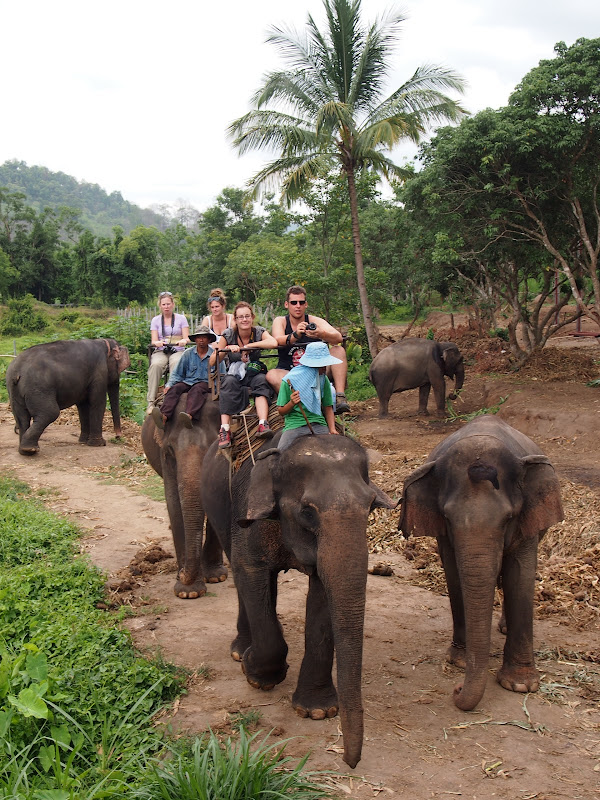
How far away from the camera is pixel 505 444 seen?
4867 millimetres

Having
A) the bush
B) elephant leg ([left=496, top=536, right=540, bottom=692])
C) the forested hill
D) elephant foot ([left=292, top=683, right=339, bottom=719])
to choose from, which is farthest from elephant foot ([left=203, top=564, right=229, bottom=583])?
the forested hill

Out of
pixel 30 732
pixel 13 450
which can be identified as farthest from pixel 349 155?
pixel 30 732

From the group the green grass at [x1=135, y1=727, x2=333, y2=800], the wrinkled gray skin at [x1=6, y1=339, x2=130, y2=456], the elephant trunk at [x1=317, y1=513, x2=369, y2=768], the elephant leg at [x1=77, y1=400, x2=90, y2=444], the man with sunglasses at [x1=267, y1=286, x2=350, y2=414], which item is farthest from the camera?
the elephant leg at [x1=77, y1=400, x2=90, y2=444]

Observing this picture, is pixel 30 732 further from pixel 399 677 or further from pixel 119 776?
pixel 399 677

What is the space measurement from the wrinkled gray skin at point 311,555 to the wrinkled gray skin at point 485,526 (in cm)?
75

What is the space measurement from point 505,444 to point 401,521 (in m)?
0.89

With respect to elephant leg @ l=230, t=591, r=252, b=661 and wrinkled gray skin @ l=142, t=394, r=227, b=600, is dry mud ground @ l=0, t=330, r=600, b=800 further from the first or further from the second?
wrinkled gray skin @ l=142, t=394, r=227, b=600

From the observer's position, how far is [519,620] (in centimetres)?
489

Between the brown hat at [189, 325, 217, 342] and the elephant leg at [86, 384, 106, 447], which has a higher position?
the brown hat at [189, 325, 217, 342]

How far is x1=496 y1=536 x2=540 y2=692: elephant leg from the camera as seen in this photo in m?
4.86

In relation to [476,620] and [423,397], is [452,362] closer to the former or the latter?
[423,397]

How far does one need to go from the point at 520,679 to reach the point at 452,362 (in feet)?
41.5

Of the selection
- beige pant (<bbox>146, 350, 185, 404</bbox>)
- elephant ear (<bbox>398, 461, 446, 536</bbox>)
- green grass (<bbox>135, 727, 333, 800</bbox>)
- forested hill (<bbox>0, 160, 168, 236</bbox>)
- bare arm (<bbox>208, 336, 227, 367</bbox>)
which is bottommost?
green grass (<bbox>135, 727, 333, 800</bbox>)

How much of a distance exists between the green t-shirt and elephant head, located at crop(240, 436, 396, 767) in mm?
295
